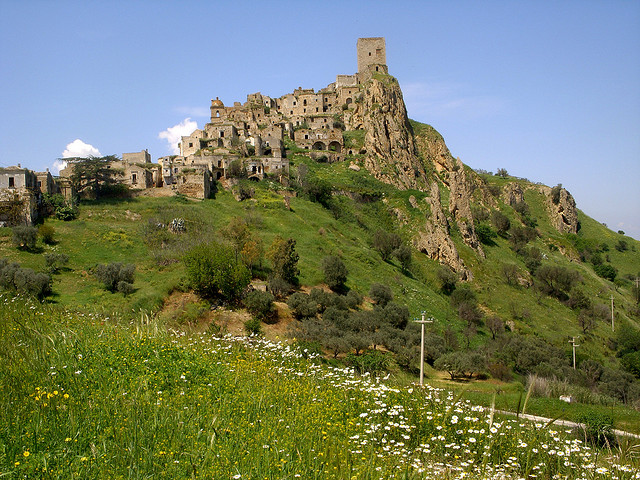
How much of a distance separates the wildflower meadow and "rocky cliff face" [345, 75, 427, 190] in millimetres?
56375

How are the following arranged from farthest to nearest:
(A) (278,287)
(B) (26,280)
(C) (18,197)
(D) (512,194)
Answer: (D) (512,194) < (C) (18,197) < (A) (278,287) < (B) (26,280)

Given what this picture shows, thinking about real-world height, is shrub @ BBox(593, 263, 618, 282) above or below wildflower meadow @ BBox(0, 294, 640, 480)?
below

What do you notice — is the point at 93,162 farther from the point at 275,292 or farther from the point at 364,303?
the point at 364,303

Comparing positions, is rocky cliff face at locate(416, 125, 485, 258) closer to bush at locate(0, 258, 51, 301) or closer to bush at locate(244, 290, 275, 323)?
bush at locate(244, 290, 275, 323)

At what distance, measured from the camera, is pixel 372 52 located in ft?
270

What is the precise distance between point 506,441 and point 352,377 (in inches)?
120

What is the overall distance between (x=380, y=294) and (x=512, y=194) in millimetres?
55321

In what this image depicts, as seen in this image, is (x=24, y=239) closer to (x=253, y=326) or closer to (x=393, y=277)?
(x=253, y=326)

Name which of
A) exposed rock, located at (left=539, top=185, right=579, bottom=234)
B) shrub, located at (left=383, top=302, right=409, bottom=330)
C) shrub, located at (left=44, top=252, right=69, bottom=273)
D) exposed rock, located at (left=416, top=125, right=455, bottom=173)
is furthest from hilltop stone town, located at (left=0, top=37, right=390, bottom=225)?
exposed rock, located at (left=539, top=185, right=579, bottom=234)

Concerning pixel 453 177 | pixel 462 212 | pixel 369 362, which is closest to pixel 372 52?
pixel 453 177

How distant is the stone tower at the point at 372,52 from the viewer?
81875 millimetres

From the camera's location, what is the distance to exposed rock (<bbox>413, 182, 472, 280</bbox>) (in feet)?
156

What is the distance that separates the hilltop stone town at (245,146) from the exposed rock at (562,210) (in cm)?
3364

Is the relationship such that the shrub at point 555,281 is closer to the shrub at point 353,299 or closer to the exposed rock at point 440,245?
the exposed rock at point 440,245
